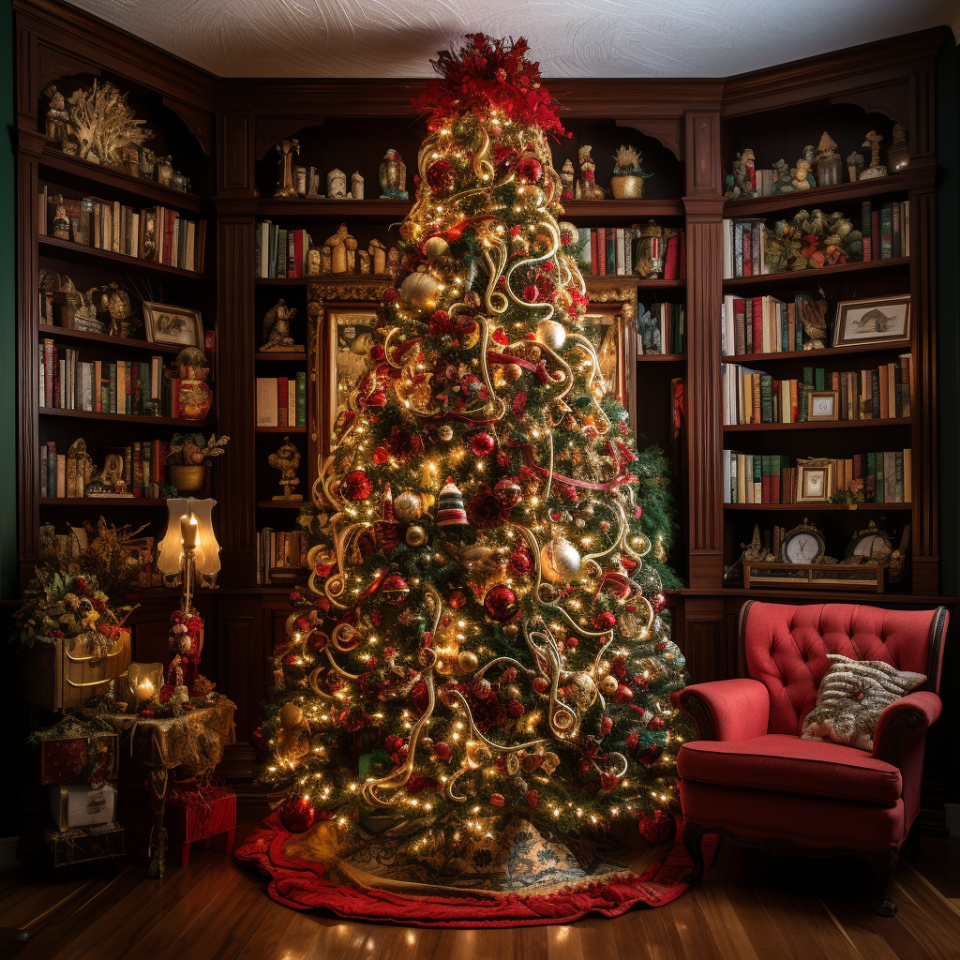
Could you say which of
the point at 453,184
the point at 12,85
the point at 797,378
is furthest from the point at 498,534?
the point at 12,85

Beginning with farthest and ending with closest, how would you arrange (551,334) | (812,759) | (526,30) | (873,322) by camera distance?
(873,322) < (526,30) < (551,334) < (812,759)

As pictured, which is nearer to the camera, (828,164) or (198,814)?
(198,814)

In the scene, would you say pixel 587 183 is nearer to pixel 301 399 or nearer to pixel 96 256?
pixel 301 399

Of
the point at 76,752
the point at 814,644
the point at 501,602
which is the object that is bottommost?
the point at 76,752

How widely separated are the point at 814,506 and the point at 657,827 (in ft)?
5.52

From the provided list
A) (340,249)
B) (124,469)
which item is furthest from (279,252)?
(124,469)

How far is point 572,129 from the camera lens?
4.44 m

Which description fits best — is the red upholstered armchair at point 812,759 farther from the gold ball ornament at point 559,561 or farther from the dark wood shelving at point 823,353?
the dark wood shelving at point 823,353

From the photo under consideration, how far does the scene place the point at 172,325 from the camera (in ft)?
13.8

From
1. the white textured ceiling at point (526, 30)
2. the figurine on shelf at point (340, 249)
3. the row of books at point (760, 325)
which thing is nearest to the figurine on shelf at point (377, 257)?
the figurine on shelf at point (340, 249)

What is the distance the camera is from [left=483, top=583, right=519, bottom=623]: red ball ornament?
3.06m

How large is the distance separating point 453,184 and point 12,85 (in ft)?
5.94

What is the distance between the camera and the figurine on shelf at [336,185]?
433 centimetres

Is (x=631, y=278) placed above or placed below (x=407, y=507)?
above
